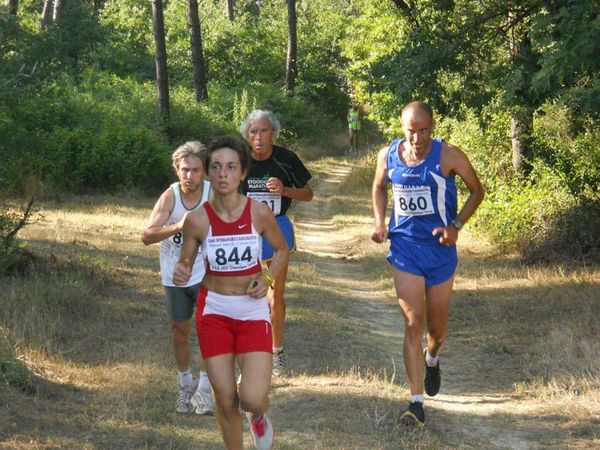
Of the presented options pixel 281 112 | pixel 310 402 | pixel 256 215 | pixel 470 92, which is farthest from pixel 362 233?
pixel 281 112

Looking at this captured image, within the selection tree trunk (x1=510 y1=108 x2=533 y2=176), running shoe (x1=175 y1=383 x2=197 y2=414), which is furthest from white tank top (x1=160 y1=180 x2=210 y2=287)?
tree trunk (x1=510 y1=108 x2=533 y2=176)

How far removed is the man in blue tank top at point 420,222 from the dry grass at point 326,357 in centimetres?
55

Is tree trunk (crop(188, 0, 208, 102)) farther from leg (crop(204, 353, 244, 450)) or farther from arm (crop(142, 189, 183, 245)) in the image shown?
leg (crop(204, 353, 244, 450))

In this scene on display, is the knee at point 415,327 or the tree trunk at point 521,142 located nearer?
the knee at point 415,327

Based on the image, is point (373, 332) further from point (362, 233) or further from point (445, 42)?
point (362, 233)

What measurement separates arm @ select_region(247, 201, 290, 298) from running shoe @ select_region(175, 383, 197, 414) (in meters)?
1.84

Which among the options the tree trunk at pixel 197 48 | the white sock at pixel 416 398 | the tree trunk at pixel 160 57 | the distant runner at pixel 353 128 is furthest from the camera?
the distant runner at pixel 353 128

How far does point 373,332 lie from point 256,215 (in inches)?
213

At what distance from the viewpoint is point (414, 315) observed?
7102 millimetres

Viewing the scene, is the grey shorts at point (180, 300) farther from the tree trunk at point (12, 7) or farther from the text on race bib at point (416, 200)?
the tree trunk at point (12, 7)

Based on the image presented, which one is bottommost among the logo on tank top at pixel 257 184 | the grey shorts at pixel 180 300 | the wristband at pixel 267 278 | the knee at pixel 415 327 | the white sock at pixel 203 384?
the white sock at pixel 203 384

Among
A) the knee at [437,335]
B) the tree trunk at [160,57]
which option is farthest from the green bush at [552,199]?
the tree trunk at [160,57]

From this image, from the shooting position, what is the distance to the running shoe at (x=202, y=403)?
7391 millimetres

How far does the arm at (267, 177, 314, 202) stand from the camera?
27.1 feet
